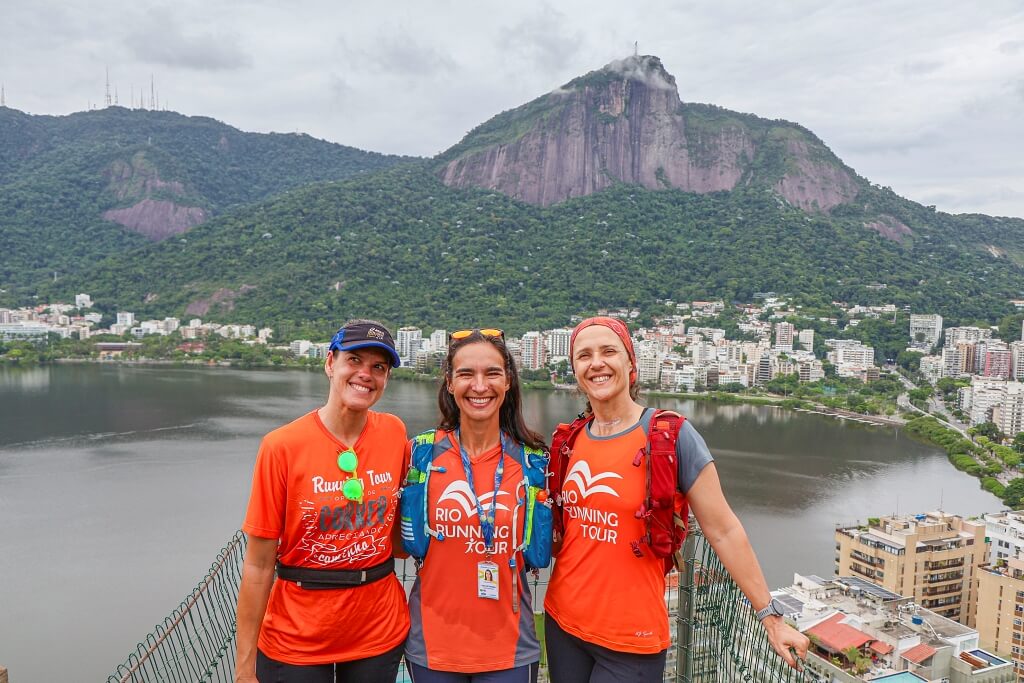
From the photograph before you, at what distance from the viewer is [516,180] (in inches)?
1983

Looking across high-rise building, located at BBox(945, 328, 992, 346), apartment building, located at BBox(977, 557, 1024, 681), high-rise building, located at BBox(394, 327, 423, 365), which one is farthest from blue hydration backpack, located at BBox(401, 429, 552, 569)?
high-rise building, located at BBox(945, 328, 992, 346)

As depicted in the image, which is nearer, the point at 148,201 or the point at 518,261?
the point at 518,261

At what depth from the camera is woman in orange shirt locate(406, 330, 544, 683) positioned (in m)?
1.08

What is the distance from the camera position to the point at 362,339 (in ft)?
3.60

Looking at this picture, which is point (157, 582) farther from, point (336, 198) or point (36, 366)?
point (336, 198)

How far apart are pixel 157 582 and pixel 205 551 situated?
91 centimetres

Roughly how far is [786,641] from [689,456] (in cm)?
30

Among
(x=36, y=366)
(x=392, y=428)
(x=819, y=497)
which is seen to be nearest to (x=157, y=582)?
(x=392, y=428)

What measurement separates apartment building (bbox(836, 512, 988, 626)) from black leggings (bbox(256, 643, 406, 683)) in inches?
329

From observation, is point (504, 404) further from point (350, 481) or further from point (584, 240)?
point (584, 240)

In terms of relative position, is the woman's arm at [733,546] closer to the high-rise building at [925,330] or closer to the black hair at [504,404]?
the black hair at [504,404]

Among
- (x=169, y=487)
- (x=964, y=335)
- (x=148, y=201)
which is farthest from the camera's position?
(x=148, y=201)

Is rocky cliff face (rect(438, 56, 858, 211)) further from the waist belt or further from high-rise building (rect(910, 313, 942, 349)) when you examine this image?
the waist belt

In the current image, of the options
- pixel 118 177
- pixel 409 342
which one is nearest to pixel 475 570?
pixel 409 342
